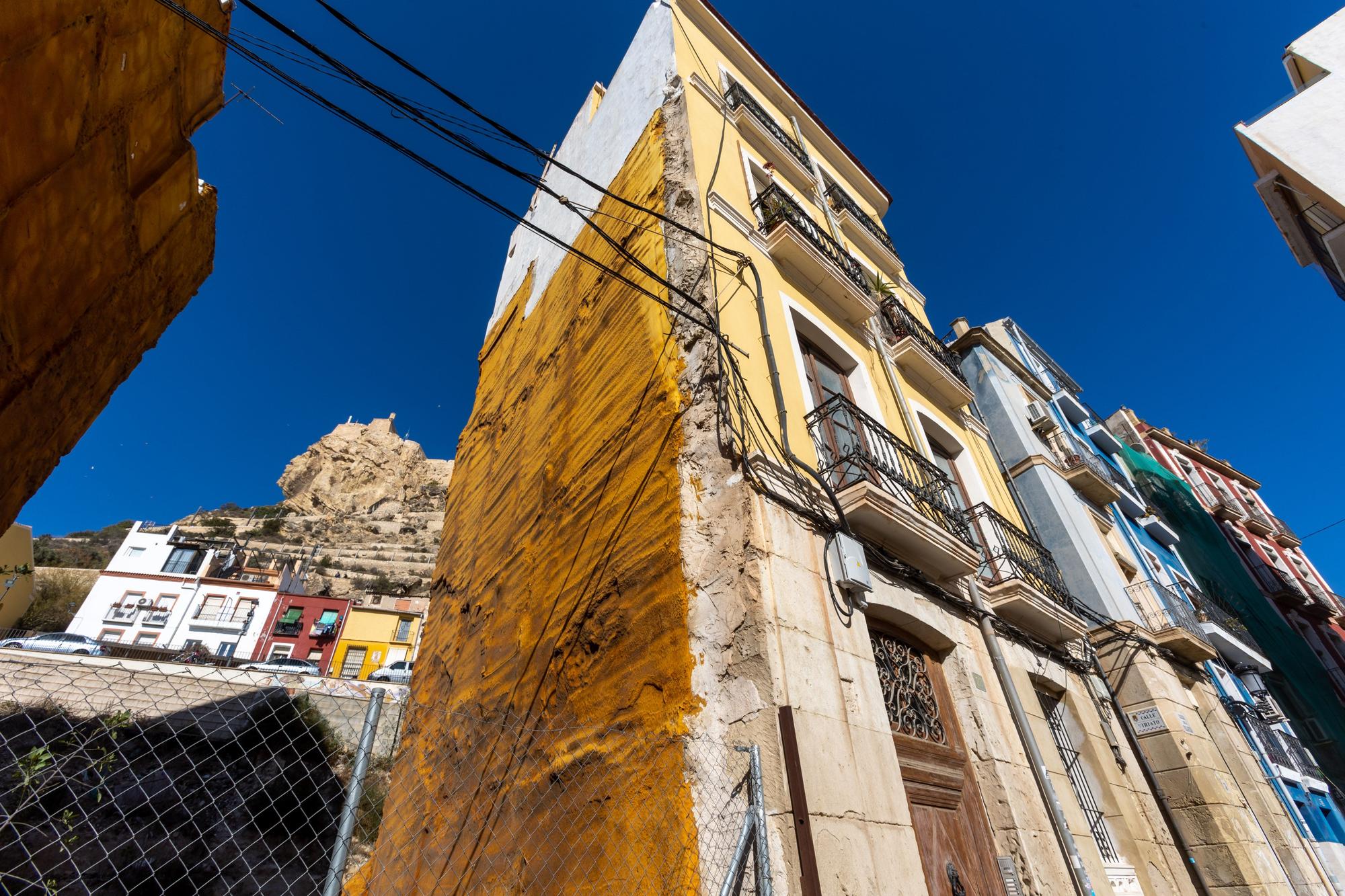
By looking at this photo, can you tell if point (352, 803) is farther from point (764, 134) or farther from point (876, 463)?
point (764, 134)

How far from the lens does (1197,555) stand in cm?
1812

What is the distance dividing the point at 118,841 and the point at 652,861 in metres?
14.4

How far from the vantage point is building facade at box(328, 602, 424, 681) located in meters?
39.1

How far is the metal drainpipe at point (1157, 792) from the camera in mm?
7773

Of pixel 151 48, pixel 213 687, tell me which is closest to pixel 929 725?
pixel 151 48

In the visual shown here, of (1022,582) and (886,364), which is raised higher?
(886,364)

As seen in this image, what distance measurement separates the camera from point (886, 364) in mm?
9078

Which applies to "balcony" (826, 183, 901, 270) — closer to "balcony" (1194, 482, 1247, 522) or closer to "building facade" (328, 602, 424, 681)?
"balcony" (1194, 482, 1247, 522)

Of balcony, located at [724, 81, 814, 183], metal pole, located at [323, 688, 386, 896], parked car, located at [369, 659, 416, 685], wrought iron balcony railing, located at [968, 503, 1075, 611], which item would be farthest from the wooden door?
parked car, located at [369, 659, 416, 685]

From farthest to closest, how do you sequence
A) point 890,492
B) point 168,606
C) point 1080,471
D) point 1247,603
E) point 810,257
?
1. point 168,606
2. point 1247,603
3. point 1080,471
4. point 810,257
5. point 890,492

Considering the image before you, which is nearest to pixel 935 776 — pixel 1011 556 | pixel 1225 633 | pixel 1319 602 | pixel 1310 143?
pixel 1011 556

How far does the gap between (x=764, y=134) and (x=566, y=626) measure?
831 centimetres

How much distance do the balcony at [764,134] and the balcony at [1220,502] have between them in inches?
846

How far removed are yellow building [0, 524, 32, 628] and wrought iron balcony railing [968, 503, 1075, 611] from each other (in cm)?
2039
